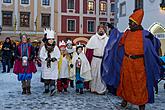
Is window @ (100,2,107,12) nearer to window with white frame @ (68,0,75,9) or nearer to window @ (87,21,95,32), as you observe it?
window @ (87,21,95,32)

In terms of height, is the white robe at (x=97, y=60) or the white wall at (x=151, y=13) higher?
the white wall at (x=151, y=13)

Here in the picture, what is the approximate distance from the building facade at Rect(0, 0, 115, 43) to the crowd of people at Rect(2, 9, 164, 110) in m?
28.6

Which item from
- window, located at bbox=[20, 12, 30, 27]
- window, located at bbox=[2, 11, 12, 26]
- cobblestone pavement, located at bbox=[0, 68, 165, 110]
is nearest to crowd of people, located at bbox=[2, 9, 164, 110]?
cobblestone pavement, located at bbox=[0, 68, 165, 110]

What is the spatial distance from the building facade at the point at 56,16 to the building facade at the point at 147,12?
59.2 feet

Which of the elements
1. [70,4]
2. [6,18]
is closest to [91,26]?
[70,4]

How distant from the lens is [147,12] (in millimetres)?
18094

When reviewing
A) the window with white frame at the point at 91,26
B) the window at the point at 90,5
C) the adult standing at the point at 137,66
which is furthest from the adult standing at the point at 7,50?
→ the window at the point at 90,5

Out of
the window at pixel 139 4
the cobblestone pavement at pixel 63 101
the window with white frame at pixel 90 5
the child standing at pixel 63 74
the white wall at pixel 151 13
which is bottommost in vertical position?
the cobblestone pavement at pixel 63 101

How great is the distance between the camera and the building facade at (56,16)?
123 feet

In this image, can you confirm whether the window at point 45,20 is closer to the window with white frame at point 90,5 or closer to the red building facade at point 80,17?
the red building facade at point 80,17

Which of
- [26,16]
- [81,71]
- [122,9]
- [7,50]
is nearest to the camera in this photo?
[81,71]

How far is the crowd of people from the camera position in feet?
20.7

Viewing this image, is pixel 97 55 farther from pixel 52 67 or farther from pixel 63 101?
pixel 63 101

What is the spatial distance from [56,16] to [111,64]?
33086 mm
